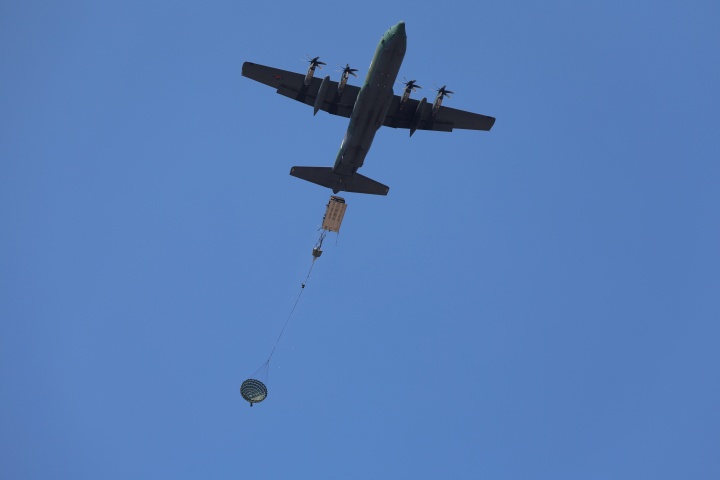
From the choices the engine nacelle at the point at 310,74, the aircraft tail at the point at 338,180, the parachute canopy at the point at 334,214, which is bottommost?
the parachute canopy at the point at 334,214

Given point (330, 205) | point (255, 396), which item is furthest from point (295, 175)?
point (255, 396)

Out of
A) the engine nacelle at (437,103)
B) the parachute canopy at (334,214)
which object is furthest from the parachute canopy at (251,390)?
the engine nacelle at (437,103)

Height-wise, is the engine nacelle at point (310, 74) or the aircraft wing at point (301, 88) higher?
the engine nacelle at point (310, 74)

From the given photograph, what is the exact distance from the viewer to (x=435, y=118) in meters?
48.8

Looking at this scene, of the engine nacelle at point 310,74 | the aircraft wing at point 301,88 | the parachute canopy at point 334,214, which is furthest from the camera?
the parachute canopy at point 334,214

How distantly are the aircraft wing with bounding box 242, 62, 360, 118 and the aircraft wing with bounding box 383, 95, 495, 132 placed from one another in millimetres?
3013

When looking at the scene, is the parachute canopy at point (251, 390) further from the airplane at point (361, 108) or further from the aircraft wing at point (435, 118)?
the aircraft wing at point (435, 118)

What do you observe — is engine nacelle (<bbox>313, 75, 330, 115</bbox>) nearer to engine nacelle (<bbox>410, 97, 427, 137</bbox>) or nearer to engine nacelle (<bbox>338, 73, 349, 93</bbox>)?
engine nacelle (<bbox>338, 73, 349, 93</bbox>)

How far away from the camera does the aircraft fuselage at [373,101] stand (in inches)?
1608

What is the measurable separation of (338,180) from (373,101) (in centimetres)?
709

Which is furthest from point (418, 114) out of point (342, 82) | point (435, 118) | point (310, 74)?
point (310, 74)

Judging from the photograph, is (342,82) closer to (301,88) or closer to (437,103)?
(301,88)

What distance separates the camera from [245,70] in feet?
152

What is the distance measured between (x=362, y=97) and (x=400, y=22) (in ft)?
16.2
